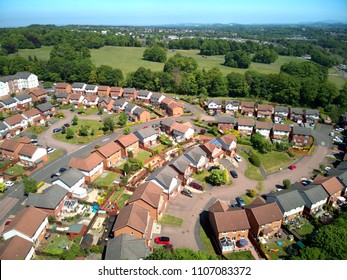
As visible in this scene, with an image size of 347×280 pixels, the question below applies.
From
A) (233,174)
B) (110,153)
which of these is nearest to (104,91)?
(110,153)

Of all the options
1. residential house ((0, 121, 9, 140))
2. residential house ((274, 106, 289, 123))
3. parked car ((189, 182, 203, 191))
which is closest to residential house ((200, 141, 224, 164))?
parked car ((189, 182, 203, 191))

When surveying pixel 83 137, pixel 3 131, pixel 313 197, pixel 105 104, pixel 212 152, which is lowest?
pixel 83 137

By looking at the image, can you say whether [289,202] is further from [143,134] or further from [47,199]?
[47,199]

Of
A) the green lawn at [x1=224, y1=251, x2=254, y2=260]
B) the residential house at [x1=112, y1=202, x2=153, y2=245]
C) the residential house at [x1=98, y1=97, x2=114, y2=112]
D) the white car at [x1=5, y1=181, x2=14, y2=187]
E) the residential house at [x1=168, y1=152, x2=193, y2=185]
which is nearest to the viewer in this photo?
the green lawn at [x1=224, y1=251, x2=254, y2=260]

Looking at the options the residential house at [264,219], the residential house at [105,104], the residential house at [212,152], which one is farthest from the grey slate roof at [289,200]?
the residential house at [105,104]

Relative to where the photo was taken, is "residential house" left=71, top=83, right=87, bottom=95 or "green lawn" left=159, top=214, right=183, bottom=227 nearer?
"green lawn" left=159, top=214, right=183, bottom=227

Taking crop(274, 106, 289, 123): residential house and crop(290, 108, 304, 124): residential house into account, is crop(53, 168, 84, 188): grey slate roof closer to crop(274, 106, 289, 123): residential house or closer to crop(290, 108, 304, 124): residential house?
crop(274, 106, 289, 123): residential house
